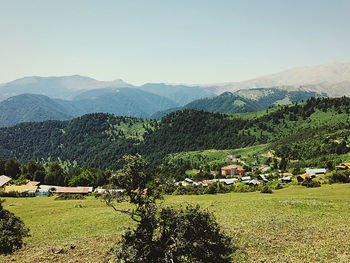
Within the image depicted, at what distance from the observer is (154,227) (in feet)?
76.1

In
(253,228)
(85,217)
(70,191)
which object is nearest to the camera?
(253,228)

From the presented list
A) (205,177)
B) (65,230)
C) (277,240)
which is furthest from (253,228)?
(205,177)

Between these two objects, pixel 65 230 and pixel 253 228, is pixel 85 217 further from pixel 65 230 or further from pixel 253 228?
pixel 253 228

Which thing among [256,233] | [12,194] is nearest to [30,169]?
[12,194]

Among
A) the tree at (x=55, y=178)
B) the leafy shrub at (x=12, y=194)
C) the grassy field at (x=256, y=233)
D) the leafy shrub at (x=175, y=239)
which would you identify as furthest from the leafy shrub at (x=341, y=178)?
the tree at (x=55, y=178)

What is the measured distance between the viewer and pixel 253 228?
32.2 meters

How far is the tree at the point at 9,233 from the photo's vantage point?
31384mm

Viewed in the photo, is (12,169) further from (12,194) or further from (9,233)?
(9,233)

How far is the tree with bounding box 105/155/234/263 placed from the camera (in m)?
22.6

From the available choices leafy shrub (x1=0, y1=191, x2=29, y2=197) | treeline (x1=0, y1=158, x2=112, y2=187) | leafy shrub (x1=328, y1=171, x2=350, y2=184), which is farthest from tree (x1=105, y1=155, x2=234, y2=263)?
treeline (x1=0, y1=158, x2=112, y2=187)

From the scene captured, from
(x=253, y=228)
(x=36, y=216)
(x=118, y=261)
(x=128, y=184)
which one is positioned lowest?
(x=36, y=216)

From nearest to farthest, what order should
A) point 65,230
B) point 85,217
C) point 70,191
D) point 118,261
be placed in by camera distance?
point 118,261 < point 65,230 < point 85,217 < point 70,191

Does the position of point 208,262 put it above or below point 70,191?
above

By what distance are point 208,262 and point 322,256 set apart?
36.3 feet
